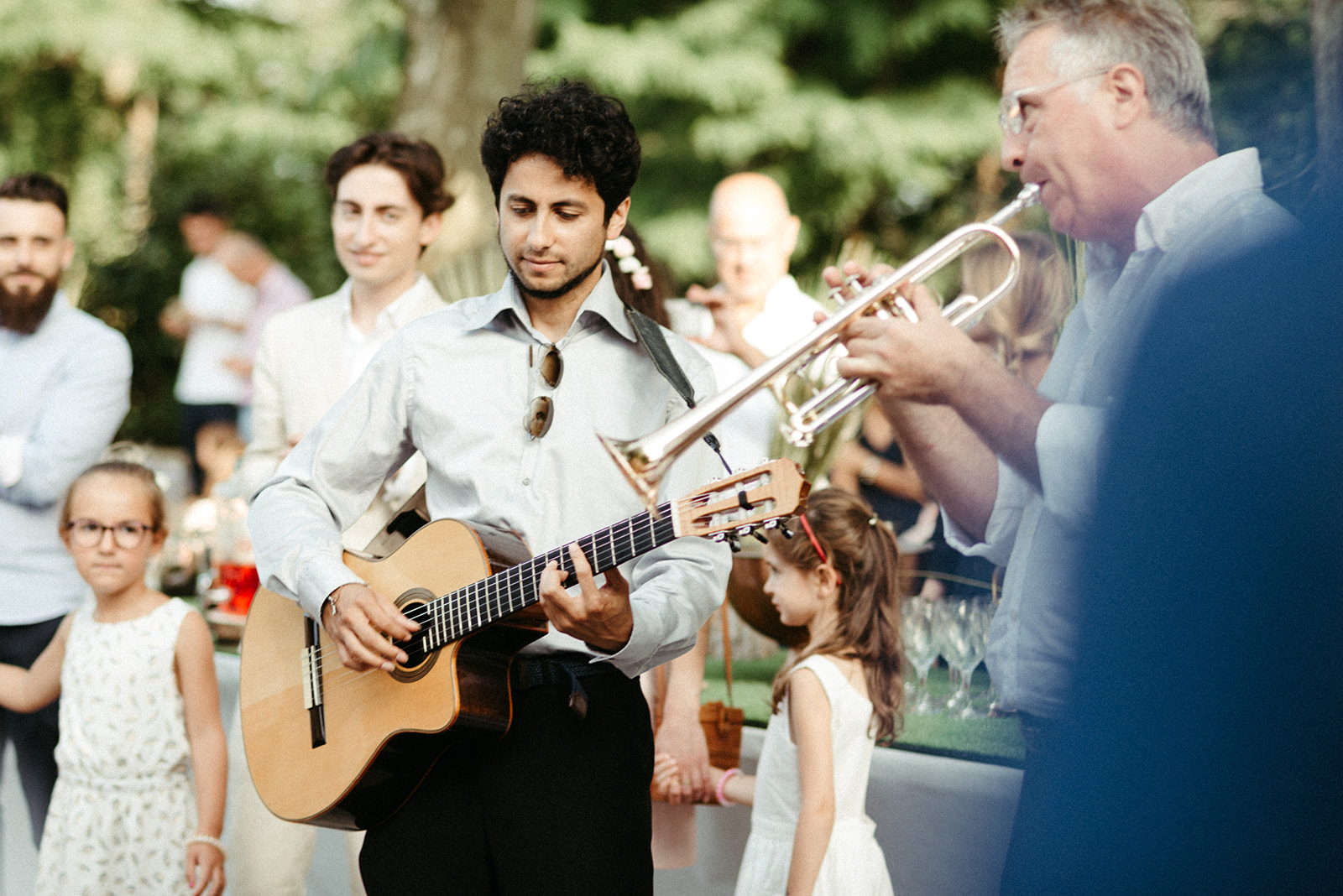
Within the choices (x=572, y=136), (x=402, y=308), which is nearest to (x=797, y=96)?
(x=402, y=308)

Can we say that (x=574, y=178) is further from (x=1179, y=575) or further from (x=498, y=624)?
(x=1179, y=575)

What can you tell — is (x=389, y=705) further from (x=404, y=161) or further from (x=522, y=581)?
(x=404, y=161)

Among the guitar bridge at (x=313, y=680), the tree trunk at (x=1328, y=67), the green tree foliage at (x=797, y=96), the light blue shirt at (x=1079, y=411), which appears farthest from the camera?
the green tree foliage at (x=797, y=96)

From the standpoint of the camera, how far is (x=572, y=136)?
2.28 meters

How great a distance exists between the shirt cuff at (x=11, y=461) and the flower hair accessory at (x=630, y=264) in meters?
1.86

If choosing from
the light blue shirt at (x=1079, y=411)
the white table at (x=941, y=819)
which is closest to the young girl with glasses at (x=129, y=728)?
the white table at (x=941, y=819)

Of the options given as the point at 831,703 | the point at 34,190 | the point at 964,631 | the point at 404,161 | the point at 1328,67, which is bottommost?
the point at 831,703

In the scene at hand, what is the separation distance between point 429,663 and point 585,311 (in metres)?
0.69

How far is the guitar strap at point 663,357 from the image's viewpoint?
7.51ft

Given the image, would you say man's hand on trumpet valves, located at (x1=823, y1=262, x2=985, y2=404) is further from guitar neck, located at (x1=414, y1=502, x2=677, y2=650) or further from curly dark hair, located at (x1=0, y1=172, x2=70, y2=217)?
curly dark hair, located at (x1=0, y1=172, x2=70, y2=217)

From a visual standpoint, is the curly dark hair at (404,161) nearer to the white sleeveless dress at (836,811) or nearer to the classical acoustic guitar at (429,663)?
the classical acoustic guitar at (429,663)

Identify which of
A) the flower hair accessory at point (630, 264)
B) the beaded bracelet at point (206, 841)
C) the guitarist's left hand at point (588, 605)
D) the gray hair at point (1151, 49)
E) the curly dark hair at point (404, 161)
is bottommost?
the beaded bracelet at point (206, 841)

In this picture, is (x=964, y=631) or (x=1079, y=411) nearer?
(x=1079, y=411)

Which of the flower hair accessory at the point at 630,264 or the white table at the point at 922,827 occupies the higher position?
the flower hair accessory at the point at 630,264
